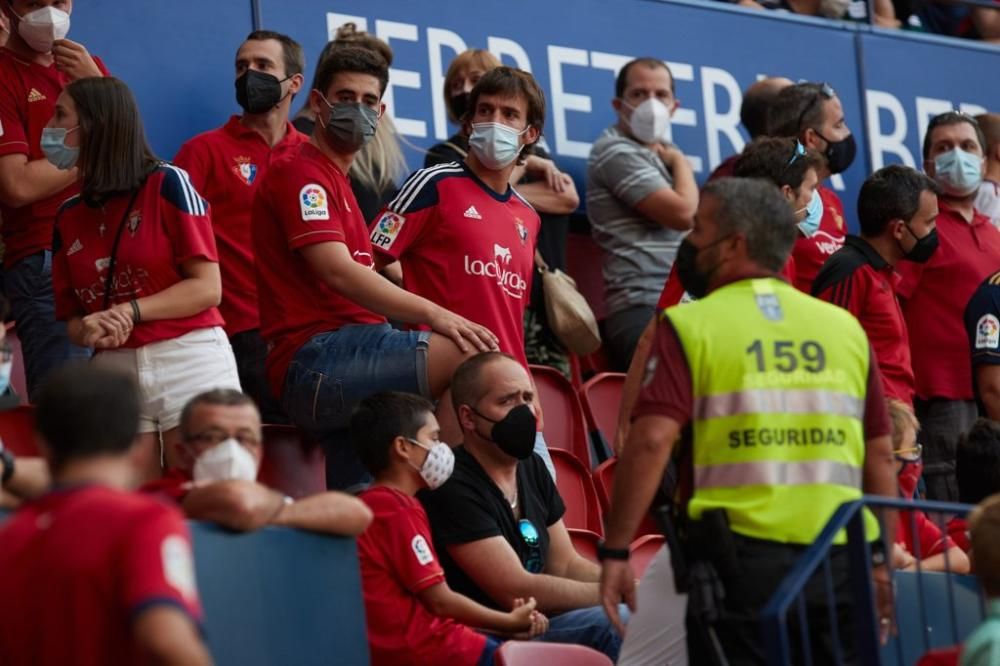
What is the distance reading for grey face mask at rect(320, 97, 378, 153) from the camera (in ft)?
22.7

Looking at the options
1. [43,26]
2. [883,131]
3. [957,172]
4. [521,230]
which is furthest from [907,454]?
[883,131]

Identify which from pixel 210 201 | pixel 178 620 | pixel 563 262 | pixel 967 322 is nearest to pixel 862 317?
pixel 967 322

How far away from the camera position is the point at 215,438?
16.8ft

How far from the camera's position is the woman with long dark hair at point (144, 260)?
6.17 m

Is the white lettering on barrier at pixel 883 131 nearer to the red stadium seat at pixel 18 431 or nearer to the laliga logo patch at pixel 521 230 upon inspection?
the laliga logo patch at pixel 521 230

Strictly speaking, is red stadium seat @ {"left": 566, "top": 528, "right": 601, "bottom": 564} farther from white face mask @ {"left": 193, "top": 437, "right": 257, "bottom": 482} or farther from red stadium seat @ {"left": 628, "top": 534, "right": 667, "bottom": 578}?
white face mask @ {"left": 193, "top": 437, "right": 257, "bottom": 482}

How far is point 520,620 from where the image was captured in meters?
6.03

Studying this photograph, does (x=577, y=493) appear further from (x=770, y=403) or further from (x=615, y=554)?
(x=770, y=403)

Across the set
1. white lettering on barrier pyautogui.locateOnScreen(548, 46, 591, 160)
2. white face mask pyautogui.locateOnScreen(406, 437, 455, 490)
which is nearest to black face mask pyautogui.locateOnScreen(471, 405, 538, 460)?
white face mask pyautogui.locateOnScreen(406, 437, 455, 490)

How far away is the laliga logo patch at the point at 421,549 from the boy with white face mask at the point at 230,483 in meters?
0.49

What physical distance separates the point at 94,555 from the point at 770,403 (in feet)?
6.51

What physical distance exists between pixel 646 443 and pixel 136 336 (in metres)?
1.99

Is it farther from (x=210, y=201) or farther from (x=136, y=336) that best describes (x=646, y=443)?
(x=210, y=201)

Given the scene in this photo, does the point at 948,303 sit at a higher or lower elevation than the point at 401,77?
lower
